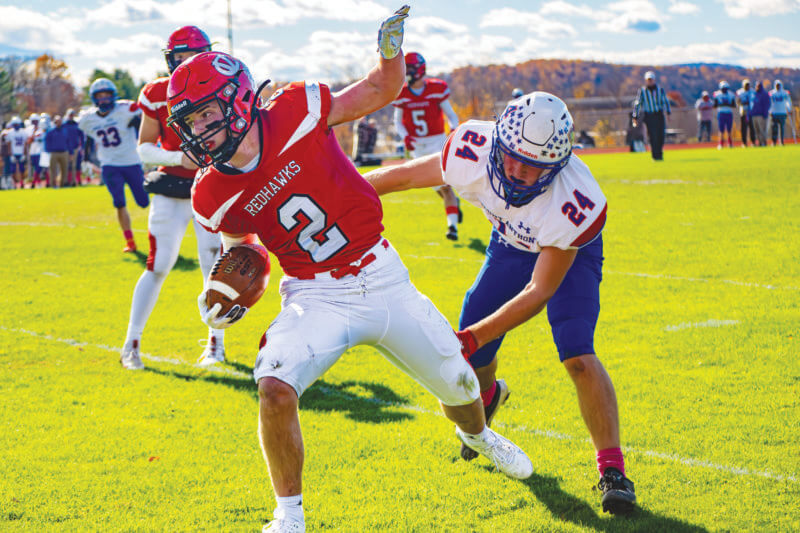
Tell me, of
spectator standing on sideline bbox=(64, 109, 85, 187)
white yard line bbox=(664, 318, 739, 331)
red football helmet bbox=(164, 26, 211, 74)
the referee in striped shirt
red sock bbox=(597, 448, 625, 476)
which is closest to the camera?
red sock bbox=(597, 448, 625, 476)

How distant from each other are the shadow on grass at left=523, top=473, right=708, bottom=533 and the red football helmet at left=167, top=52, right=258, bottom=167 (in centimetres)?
194

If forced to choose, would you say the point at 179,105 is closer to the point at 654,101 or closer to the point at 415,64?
the point at 415,64

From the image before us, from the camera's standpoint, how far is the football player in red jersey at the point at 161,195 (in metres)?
5.61

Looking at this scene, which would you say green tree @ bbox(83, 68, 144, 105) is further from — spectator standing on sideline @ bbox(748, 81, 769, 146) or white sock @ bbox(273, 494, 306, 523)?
white sock @ bbox(273, 494, 306, 523)

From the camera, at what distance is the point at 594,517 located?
10.9ft

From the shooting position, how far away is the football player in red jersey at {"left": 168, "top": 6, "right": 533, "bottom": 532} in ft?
10.4

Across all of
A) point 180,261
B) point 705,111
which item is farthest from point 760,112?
point 180,261

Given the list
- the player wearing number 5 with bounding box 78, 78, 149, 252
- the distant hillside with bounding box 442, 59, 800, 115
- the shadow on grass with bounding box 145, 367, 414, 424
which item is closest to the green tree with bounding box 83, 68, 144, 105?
the distant hillside with bounding box 442, 59, 800, 115

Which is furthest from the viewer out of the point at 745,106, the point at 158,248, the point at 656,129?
the point at 745,106

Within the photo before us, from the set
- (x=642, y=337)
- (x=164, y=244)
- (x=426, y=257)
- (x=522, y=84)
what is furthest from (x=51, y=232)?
(x=522, y=84)

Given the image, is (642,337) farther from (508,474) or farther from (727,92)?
(727,92)

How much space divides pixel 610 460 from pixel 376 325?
1125 mm

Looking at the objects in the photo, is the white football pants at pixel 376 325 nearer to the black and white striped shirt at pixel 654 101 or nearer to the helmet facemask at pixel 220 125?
the helmet facemask at pixel 220 125

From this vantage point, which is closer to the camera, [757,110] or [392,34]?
[392,34]
